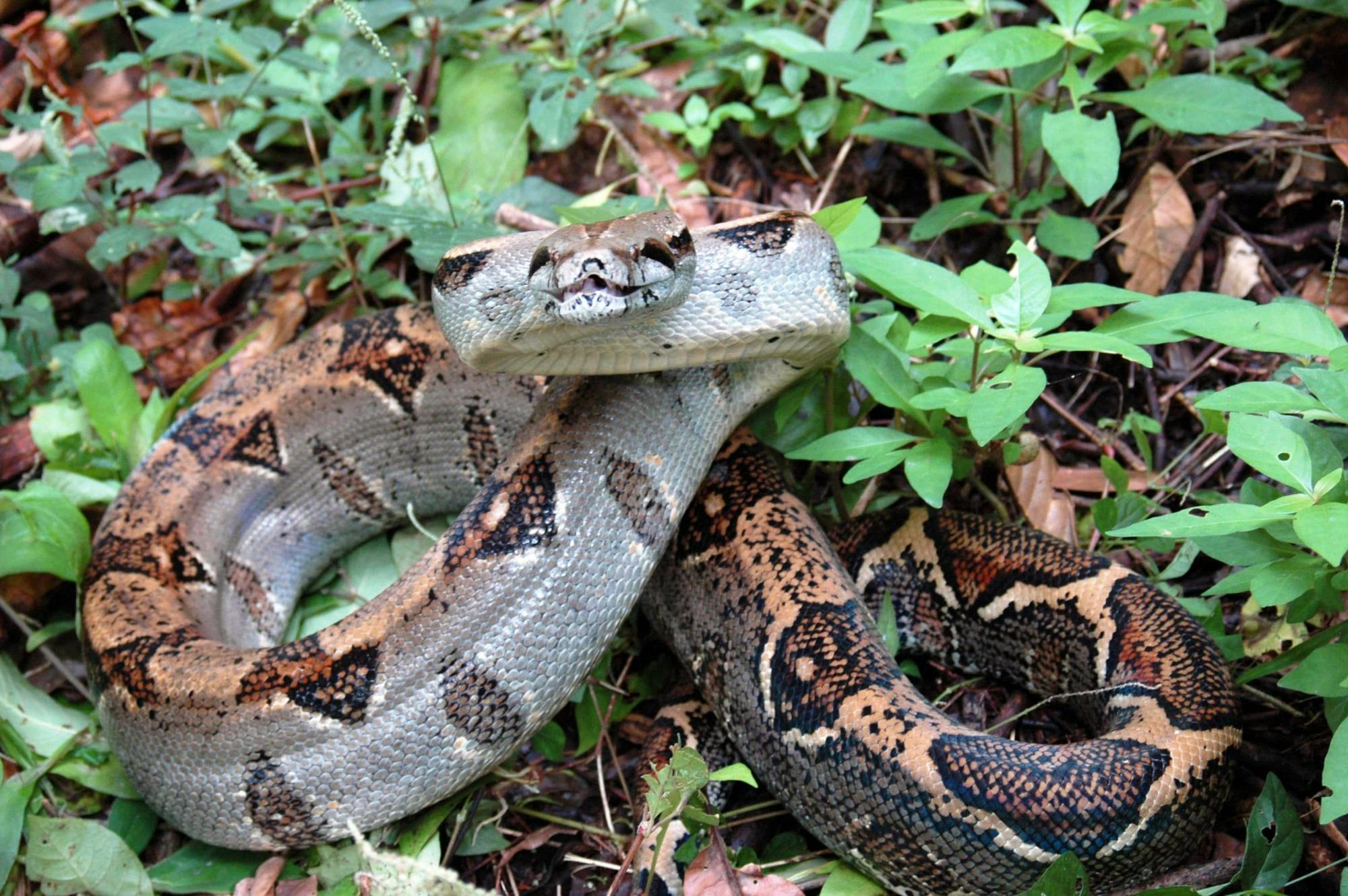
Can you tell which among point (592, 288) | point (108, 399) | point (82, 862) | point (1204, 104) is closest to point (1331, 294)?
point (1204, 104)

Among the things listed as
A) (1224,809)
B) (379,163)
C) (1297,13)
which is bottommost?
(1224,809)

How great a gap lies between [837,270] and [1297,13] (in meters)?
3.15

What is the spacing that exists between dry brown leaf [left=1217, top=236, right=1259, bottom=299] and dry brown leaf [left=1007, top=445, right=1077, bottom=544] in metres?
1.28

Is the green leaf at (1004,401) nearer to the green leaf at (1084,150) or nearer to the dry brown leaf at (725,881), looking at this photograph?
the green leaf at (1084,150)

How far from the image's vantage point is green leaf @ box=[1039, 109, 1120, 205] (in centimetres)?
404

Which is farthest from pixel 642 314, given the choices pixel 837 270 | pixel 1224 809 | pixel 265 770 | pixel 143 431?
pixel 143 431

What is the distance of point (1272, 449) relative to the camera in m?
3.13

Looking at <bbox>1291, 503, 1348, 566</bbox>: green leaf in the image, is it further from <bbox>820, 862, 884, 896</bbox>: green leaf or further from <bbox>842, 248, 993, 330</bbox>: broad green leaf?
<bbox>820, 862, 884, 896</bbox>: green leaf

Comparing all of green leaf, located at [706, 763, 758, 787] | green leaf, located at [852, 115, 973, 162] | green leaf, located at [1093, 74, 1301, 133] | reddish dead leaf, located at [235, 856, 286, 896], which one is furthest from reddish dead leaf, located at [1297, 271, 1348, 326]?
reddish dead leaf, located at [235, 856, 286, 896]

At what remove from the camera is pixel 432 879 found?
307 centimetres

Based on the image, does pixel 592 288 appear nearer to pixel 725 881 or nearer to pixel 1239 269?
pixel 725 881

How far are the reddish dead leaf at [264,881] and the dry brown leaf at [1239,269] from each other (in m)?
4.66

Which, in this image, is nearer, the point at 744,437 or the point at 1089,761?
the point at 1089,761

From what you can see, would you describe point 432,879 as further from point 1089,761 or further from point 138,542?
point 138,542
